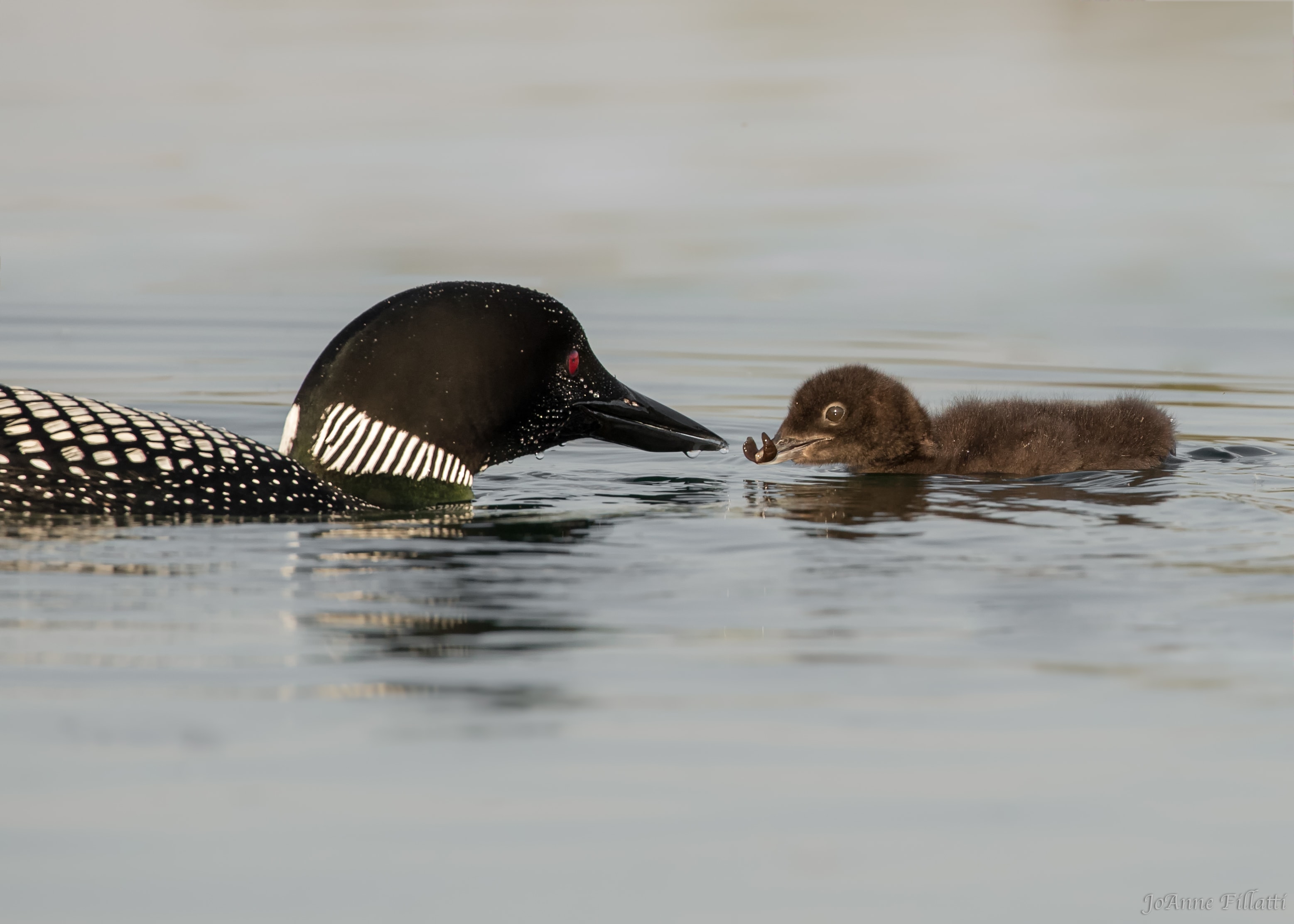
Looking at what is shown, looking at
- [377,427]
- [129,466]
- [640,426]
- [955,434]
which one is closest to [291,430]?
[377,427]

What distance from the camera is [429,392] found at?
5156mm

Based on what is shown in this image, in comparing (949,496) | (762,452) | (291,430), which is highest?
(291,430)

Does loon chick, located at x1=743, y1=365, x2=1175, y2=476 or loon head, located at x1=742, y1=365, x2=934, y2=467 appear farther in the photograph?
loon head, located at x1=742, y1=365, x2=934, y2=467

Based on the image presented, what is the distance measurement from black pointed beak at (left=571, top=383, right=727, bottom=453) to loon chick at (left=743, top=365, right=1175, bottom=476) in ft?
1.63

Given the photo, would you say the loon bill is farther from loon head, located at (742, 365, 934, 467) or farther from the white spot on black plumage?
loon head, located at (742, 365, 934, 467)

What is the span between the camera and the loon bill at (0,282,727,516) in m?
4.64

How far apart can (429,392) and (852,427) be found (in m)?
1.71

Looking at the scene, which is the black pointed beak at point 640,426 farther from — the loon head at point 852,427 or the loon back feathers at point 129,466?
the loon back feathers at point 129,466

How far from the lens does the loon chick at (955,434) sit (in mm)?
6188

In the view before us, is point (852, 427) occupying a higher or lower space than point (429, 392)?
lower

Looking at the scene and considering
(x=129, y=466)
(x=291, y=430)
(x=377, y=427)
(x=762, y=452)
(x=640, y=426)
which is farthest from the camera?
(x=762, y=452)

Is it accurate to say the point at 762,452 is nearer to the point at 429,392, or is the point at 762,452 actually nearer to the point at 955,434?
the point at 955,434

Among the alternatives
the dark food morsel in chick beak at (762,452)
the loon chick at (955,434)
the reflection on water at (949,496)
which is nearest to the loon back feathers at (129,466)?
the reflection on water at (949,496)

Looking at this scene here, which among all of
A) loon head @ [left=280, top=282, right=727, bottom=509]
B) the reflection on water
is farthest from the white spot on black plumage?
the reflection on water
